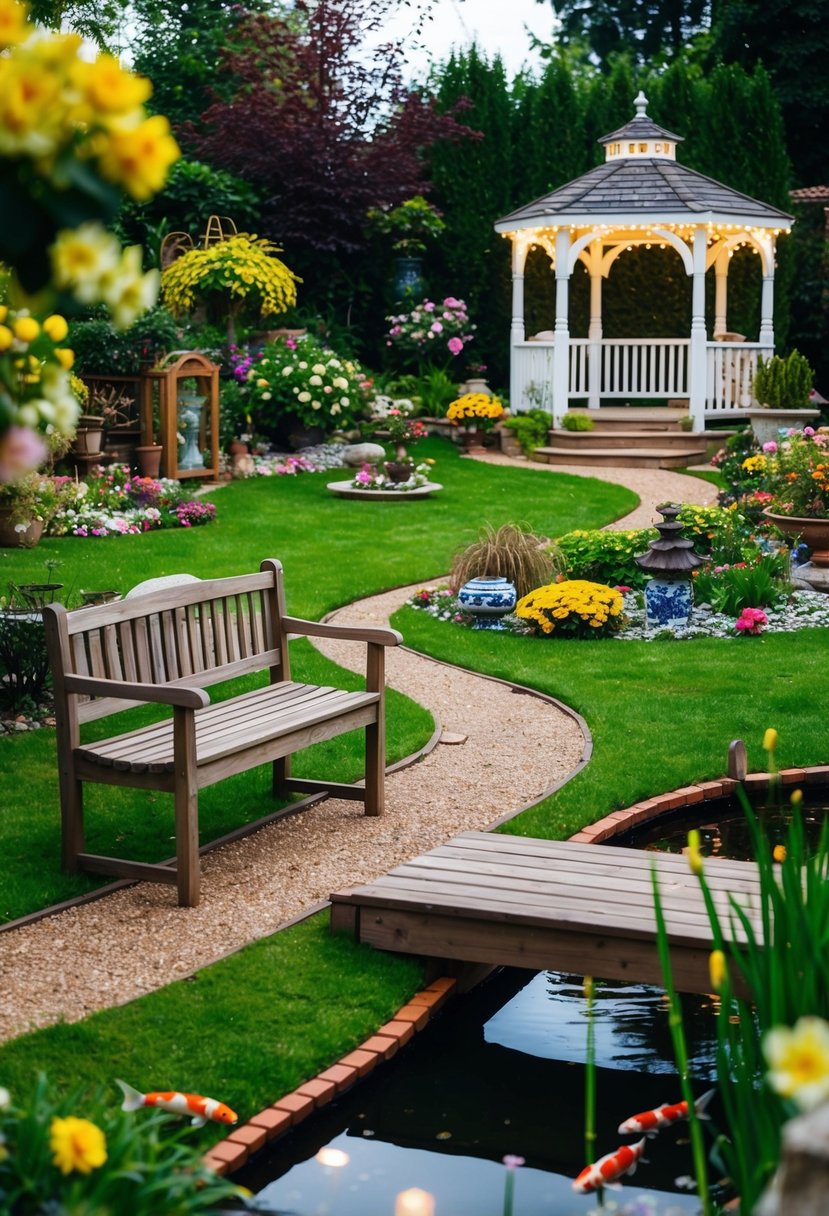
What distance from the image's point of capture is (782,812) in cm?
660

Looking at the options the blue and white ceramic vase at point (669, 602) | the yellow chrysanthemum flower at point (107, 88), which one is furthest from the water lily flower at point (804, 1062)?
the blue and white ceramic vase at point (669, 602)

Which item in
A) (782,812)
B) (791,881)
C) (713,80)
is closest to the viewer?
(791,881)

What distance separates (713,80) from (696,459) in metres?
6.21

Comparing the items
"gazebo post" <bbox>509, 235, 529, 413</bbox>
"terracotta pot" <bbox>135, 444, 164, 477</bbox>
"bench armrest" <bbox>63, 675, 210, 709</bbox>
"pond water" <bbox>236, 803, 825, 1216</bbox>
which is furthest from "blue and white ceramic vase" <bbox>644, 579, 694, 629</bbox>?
"gazebo post" <bbox>509, 235, 529, 413</bbox>

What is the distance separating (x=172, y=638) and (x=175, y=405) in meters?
9.76

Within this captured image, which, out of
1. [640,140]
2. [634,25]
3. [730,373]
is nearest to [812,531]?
[730,373]

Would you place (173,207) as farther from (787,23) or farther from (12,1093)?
(12,1093)

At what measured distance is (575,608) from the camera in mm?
9336

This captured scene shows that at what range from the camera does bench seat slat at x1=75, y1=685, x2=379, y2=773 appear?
5055 mm

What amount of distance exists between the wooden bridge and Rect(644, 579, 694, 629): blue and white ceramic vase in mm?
4559

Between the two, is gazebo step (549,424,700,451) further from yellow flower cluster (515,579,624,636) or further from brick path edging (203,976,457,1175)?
brick path edging (203,976,457,1175)

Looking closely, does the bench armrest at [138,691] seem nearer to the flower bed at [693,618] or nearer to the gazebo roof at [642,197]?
the flower bed at [693,618]

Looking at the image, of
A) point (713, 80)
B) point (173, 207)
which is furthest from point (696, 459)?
point (173, 207)

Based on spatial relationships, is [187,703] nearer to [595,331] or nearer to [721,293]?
[595,331]
